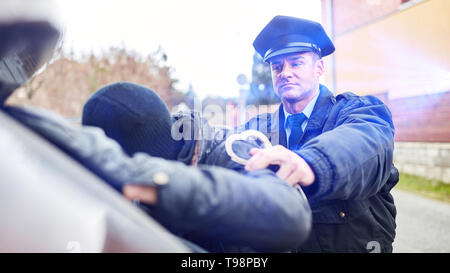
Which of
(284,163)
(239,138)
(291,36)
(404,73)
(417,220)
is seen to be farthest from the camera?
(404,73)

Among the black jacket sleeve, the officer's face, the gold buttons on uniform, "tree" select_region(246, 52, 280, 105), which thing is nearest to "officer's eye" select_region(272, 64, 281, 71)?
the officer's face

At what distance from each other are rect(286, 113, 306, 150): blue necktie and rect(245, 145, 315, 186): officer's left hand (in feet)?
1.90

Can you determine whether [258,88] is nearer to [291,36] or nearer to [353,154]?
[291,36]

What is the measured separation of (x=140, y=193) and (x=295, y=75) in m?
1.27

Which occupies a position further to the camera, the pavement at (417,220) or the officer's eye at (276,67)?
the pavement at (417,220)

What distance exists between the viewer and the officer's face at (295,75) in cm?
170

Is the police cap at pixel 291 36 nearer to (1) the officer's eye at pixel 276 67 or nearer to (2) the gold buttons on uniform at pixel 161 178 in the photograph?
(1) the officer's eye at pixel 276 67

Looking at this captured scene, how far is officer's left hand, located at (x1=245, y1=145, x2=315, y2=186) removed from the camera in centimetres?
92

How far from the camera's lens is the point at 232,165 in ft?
3.31

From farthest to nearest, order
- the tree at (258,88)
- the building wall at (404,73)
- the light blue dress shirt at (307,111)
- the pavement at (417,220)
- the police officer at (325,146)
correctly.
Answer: the building wall at (404,73)
the tree at (258,88)
the pavement at (417,220)
the light blue dress shirt at (307,111)
the police officer at (325,146)

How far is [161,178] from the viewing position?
0.63 m

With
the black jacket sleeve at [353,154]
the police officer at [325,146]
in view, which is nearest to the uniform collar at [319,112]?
the police officer at [325,146]

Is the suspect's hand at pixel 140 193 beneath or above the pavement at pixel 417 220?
above

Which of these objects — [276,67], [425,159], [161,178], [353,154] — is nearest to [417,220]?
[425,159]
